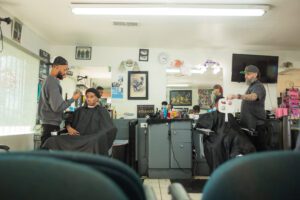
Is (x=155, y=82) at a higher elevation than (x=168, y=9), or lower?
lower

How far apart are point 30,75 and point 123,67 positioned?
176 centimetres

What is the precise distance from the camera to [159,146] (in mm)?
4438

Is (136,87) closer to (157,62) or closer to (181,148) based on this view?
(157,62)

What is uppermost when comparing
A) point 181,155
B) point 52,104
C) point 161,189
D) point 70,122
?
point 52,104

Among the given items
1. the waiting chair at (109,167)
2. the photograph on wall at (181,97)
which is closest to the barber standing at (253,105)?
the photograph on wall at (181,97)

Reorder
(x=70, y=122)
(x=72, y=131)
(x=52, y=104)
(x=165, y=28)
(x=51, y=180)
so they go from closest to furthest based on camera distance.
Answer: (x=51, y=180), (x=52, y=104), (x=72, y=131), (x=70, y=122), (x=165, y=28)

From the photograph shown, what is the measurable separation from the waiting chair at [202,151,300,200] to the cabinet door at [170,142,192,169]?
3.81 m

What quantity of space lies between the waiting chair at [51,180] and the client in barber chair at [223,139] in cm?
A: 274

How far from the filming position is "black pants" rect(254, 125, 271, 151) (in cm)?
325

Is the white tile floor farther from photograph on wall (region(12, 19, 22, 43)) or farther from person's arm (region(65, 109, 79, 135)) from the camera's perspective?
Answer: photograph on wall (region(12, 19, 22, 43))

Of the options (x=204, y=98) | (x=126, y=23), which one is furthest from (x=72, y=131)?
(x=204, y=98)

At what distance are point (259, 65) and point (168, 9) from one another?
280 centimetres

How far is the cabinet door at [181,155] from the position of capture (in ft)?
14.5

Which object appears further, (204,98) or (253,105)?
Result: (204,98)
